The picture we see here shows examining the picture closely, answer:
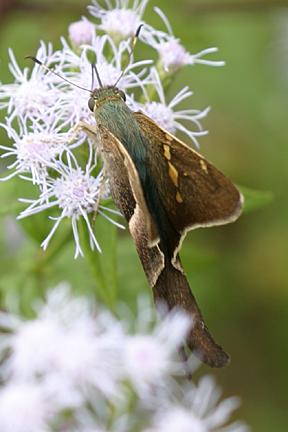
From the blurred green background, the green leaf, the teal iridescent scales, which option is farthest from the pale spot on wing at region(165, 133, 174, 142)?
the blurred green background

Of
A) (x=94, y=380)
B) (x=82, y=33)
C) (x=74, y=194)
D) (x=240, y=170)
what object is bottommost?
(x=240, y=170)

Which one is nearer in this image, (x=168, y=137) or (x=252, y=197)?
(x=168, y=137)

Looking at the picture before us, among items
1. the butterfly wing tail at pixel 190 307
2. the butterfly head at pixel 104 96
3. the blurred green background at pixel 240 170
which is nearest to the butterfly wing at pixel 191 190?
the butterfly wing tail at pixel 190 307

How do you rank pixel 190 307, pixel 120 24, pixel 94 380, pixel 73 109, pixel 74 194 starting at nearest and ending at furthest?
Result: pixel 94 380, pixel 190 307, pixel 74 194, pixel 73 109, pixel 120 24

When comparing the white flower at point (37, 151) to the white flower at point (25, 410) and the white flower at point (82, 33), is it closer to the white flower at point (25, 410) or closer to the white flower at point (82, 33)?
the white flower at point (82, 33)

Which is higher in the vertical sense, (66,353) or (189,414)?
(66,353)

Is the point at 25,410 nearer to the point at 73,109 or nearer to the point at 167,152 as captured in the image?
the point at 167,152

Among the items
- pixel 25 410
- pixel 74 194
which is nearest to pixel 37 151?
pixel 74 194

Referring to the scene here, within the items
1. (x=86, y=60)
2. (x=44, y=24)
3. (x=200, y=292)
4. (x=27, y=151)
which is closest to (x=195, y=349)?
(x=27, y=151)
